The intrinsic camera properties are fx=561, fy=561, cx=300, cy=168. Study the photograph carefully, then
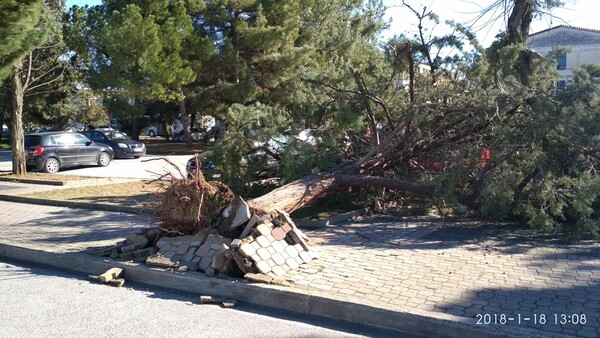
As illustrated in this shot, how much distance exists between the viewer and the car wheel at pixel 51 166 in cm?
2167

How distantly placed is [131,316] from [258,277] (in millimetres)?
1429

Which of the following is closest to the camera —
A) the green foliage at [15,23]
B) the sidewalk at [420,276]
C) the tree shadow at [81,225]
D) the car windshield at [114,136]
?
the sidewalk at [420,276]

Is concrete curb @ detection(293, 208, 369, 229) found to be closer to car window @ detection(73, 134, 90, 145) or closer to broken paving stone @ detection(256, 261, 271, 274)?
broken paving stone @ detection(256, 261, 271, 274)

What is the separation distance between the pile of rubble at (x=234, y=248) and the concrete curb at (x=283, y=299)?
207 mm

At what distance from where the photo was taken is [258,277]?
630 centimetres

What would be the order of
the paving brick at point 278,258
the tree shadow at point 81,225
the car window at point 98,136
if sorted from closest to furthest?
the paving brick at point 278,258 < the tree shadow at point 81,225 < the car window at point 98,136

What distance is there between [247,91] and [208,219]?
22.0m

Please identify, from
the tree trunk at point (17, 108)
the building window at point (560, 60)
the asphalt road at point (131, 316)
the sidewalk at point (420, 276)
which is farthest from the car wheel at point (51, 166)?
the building window at point (560, 60)

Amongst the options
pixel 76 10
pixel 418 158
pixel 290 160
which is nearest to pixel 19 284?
pixel 290 160

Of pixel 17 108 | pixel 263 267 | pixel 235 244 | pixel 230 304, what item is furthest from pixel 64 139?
pixel 230 304

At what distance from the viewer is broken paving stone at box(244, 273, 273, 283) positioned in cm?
625

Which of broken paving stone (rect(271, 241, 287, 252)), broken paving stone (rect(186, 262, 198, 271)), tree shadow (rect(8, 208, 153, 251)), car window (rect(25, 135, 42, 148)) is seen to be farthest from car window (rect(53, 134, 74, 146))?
broken paving stone (rect(271, 241, 287, 252))

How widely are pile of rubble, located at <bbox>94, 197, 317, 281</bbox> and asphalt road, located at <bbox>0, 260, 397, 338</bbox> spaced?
1.76 feet

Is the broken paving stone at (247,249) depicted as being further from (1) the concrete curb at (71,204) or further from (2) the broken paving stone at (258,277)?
(1) the concrete curb at (71,204)
